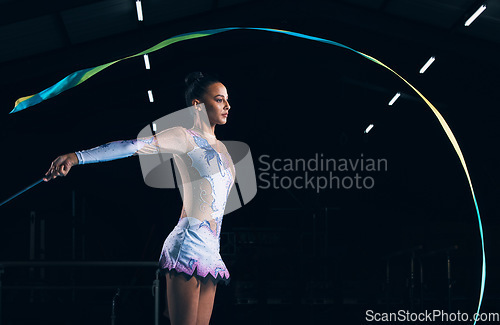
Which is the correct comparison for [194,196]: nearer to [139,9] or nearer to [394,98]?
[139,9]

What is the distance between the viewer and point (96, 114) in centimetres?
1229

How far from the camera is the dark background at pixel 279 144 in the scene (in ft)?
25.5

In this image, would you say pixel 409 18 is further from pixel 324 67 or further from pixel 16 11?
pixel 16 11

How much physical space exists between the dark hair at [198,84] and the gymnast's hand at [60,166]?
541 mm

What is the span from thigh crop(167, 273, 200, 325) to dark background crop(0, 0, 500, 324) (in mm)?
3744

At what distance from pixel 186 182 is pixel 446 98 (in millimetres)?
9509

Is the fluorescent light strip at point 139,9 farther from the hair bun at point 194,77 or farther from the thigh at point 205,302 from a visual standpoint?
the thigh at point 205,302

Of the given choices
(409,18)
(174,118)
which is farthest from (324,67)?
(174,118)

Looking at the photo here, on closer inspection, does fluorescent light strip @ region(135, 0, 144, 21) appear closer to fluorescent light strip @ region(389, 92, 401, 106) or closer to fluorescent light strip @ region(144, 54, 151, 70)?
fluorescent light strip @ region(144, 54, 151, 70)

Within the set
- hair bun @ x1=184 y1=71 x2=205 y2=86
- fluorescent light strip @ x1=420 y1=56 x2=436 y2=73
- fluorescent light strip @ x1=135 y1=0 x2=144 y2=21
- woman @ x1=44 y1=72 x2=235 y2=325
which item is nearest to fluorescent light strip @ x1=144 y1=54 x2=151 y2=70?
fluorescent light strip @ x1=135 y1=0 x2=144 y2=21

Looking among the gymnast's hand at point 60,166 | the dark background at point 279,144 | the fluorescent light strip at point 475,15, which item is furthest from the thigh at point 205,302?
the fluorescent light strip at point 475,15

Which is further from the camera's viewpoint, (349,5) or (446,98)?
(446,98)

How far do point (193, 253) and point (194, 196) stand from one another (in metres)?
0.19

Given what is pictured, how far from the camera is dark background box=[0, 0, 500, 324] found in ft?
25.5
